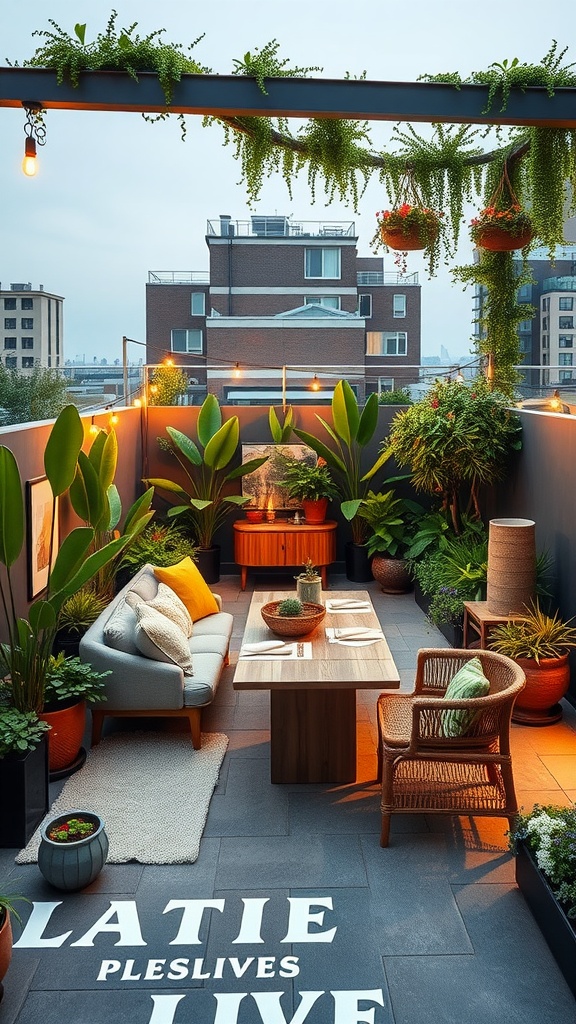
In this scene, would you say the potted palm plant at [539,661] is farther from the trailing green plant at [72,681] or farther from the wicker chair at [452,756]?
the trailing green plant at [72,681]

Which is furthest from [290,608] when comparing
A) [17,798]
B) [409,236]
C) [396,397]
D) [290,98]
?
[396,397]

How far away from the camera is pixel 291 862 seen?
3.53m

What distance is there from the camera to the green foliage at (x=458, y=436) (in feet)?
23.3

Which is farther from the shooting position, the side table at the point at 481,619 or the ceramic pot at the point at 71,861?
the side table at the point at 481,619

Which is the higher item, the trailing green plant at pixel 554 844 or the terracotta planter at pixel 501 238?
the terracotta planter at pixel 501 238

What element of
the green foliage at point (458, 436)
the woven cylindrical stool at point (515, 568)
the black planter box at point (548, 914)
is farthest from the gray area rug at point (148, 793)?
the green foliage at point (458, 436)

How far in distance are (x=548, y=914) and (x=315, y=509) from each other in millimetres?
Result: 6138

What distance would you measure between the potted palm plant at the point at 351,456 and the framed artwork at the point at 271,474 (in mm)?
229

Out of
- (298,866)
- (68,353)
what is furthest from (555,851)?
(68,353)

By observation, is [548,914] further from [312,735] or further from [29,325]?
[29,325]

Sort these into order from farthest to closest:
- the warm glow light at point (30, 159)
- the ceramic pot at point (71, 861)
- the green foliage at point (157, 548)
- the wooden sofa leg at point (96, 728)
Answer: the green foliage at point (157, 548)
the wooden sofa leg at point (96, 728)
the warm glow light at point (30, 159)
the ceramic pot at point (71, 861)

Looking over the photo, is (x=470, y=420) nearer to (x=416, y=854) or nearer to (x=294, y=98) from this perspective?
(x=294, y=98)

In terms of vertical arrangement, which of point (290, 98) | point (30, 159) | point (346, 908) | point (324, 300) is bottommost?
point (346, 908)

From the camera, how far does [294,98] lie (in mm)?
4164
